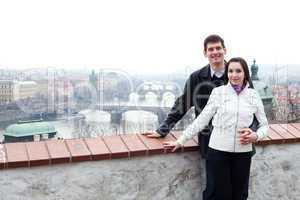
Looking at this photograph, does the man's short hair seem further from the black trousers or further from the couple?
the black trousers

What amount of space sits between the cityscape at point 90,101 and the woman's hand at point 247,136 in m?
0.39

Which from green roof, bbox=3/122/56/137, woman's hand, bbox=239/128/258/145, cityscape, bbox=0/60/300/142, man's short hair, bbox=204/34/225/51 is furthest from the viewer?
cityscape, bbox=0/60/300/142

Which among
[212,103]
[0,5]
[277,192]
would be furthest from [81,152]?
[0,5]

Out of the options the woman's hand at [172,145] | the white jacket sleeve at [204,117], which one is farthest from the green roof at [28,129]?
the white jacket sleeve at [204,117]

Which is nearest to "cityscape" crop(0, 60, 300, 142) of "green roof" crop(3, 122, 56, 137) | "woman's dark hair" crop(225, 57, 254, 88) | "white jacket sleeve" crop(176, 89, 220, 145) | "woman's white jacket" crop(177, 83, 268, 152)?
"green roof" crop(3, 122, 56, 137)

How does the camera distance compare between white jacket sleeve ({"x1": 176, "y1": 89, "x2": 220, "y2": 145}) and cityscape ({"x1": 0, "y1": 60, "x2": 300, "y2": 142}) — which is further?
cityscape ({"x1": 0, "y1": 60, "x2": 300, "y2": 142})

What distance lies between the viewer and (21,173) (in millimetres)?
1833

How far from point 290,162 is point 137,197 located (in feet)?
3.43

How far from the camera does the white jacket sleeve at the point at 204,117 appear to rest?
1.96m

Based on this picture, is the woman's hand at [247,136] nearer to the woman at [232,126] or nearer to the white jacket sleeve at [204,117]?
the woman at [232,126]

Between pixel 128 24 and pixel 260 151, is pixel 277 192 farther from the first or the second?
pixel 128 24

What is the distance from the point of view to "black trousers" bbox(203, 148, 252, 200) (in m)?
1.94

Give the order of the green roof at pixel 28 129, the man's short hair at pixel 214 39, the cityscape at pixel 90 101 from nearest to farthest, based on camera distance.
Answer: the man's short hair at pixel 214 39
the green roof at pixel 28 129
the cityscape at pixel 90 101

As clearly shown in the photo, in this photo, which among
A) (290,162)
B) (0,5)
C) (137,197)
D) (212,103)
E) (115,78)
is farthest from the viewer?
(0,5)
